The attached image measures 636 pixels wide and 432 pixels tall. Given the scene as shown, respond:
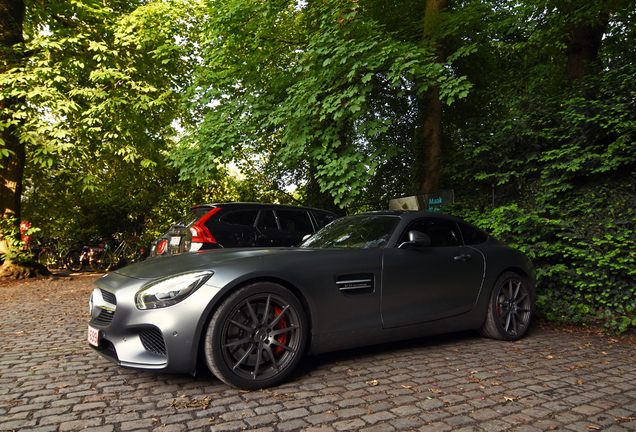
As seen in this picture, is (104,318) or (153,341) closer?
(153,341)

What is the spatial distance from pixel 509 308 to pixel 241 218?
449cm

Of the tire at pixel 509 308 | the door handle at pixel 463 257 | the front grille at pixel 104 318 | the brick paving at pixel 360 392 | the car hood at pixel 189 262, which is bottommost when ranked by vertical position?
the brick paving at pixel 360 392

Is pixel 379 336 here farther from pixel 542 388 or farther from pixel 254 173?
pixel 254 173

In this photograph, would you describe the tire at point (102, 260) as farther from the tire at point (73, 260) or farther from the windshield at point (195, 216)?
the windshield at point (195, 216)

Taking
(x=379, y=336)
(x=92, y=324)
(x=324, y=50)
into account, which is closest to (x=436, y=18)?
(x=324, y=50)

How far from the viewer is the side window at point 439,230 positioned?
4730mm

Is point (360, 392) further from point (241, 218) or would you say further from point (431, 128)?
point (431, 128)

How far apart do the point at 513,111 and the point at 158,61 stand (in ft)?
32.1

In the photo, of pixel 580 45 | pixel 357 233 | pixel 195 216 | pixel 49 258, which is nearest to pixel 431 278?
pixel 357 233

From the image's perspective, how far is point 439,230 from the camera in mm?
4898

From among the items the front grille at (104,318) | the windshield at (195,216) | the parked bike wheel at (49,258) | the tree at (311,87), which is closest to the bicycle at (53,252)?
the parked bike wheel at (49,258)

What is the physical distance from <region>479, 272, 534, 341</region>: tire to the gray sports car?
0.08ft

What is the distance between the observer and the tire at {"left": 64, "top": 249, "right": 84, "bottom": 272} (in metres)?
14.5

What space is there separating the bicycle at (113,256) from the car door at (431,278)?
40.2 feet
